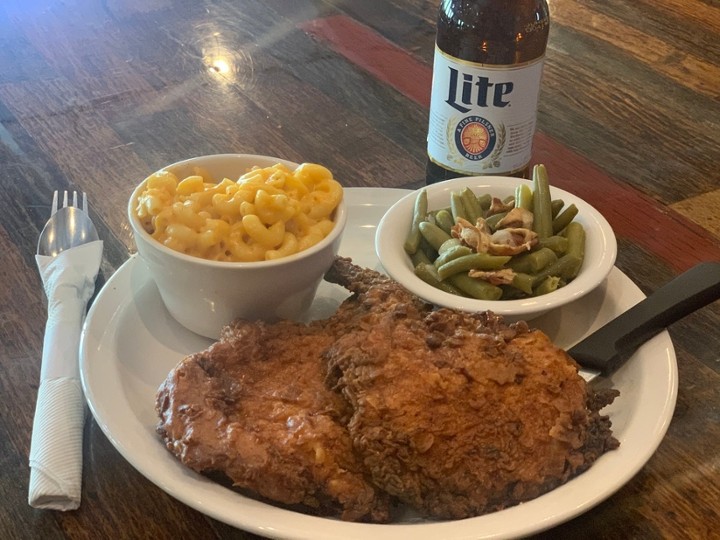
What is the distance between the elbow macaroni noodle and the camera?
1.39m

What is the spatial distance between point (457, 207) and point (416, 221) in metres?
0.09

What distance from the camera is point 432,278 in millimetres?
1493

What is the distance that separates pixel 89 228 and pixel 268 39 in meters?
1.25

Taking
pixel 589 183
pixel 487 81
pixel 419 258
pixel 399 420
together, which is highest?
pixel 487 81

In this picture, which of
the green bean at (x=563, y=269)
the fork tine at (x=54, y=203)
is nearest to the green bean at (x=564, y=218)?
the green bean at (x=563, y=269)

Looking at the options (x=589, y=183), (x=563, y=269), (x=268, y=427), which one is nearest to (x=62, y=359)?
(x=268, y=427)

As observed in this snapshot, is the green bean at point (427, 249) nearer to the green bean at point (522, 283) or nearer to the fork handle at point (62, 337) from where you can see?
the green bean at point (522, 283)

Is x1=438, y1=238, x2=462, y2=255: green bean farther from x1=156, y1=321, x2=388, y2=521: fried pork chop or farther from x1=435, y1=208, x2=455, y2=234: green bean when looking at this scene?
x1=156, y1=321, x2=388, y2=521: fried pork chop

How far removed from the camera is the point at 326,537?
99 centimetres

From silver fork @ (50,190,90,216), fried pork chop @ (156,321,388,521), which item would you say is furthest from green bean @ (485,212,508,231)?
silver fork @ (50,190,90,216)

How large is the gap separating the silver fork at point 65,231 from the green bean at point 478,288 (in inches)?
30.2

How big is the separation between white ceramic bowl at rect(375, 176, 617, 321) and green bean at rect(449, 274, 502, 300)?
40 mm

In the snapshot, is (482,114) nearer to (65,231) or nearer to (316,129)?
(316,129)

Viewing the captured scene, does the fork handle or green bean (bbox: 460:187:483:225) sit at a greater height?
green bean (bbox: 460:187:483:225)
